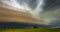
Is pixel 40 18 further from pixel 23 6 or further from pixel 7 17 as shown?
pixel 7 17

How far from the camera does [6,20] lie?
49.4 inches

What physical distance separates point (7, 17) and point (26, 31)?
0.81 ft

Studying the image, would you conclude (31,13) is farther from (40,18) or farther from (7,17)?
(7,17)

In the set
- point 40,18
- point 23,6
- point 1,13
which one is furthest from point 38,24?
point 1,13

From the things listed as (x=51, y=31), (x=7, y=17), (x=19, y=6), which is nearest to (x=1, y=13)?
(x=7, y=17)

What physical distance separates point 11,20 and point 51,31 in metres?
0.45

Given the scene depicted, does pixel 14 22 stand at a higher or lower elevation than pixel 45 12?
lower

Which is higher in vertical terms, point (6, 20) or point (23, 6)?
point (23, 6)

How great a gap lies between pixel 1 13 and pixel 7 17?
0.24ft

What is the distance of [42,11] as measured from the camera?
1.35 m

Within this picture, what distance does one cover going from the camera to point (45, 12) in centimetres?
135

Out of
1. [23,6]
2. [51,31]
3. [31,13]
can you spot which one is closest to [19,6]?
[23,6]

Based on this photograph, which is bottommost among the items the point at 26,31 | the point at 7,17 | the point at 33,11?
the point at 26,31

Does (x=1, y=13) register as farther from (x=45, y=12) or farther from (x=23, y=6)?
(x=45, y=12)
